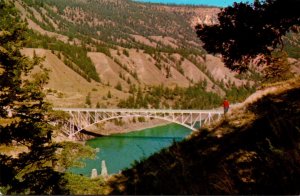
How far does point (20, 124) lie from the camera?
15.8 meters

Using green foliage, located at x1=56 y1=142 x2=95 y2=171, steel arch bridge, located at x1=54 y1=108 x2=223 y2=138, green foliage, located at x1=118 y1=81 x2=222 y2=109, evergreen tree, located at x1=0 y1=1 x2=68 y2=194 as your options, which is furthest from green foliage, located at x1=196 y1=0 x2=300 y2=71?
green foliage, located at x1=118 y1=81 x2=222 y2=109

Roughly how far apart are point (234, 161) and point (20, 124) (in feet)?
38.0

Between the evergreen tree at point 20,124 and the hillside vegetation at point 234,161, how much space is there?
8339 millimetres

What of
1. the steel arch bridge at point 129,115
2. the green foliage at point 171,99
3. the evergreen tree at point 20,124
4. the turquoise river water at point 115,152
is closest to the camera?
the evergreen tree at point 20,124

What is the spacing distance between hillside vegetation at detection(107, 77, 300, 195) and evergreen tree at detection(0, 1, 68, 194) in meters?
8.34

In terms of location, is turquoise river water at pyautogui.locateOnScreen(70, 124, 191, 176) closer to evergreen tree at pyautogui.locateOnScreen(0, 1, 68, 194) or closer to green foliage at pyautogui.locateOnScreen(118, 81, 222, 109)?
evergreen tree at pyautogui.locateOnScreen(0, 1, 68, 194)

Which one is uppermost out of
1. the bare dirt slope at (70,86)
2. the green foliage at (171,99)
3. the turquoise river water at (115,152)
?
the bare dirt slope at (70,86)

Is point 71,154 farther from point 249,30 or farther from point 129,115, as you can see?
point 129,115

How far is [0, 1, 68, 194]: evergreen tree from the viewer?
14.9 meters

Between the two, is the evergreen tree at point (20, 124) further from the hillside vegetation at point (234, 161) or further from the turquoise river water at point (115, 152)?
the turquoise river water at point (115, 152)

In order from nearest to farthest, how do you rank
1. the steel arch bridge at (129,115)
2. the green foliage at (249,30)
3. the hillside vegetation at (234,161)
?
the hillside vegetation at (234,161) < the green foliage at (249,30) < the steel arch bridge at (129,115)

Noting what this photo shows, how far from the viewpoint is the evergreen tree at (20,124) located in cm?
1494

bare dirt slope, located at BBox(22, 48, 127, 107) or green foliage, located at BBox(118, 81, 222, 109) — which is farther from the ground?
bare dirt slope, located at BBox(22, 48, 127, 107)

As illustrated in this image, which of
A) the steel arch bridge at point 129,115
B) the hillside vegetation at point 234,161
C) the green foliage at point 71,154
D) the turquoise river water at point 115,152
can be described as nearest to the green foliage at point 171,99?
the turquoise river water at point 115,152
